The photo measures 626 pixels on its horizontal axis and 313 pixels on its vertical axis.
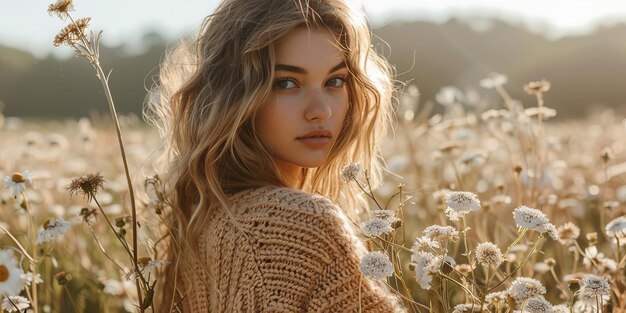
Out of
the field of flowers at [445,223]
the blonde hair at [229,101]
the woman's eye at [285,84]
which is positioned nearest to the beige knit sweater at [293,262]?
the field of flowers at [445,223]

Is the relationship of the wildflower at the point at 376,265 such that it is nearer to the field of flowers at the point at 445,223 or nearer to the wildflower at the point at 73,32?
the field of flowers at the point at 445,223

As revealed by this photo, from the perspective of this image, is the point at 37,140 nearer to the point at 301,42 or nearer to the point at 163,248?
the point at 163,248

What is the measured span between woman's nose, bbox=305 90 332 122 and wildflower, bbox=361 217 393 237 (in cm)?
67

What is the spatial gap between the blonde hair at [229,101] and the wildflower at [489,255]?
30.7 inches

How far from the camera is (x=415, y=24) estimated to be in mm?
27734

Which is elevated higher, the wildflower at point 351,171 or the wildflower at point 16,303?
the wildflower at point 351,171

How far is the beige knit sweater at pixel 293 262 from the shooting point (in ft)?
6.83

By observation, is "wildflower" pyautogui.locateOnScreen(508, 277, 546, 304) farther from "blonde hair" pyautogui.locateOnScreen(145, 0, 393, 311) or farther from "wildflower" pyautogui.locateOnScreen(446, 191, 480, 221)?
"blonde hair" pyautogui.locateOnScreen(145, 0, 393, 311)

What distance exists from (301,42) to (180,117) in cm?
53

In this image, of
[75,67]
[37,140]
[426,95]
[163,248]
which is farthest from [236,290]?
[75,67]

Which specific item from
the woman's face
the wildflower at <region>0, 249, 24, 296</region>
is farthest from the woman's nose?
the wildflower at <region>0, 249, 24, 296</region>

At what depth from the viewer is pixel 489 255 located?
6.36 ft

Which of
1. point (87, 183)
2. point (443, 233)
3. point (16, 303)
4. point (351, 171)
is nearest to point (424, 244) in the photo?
point (443, 233)

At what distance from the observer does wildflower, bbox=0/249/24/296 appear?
6.09 ft
